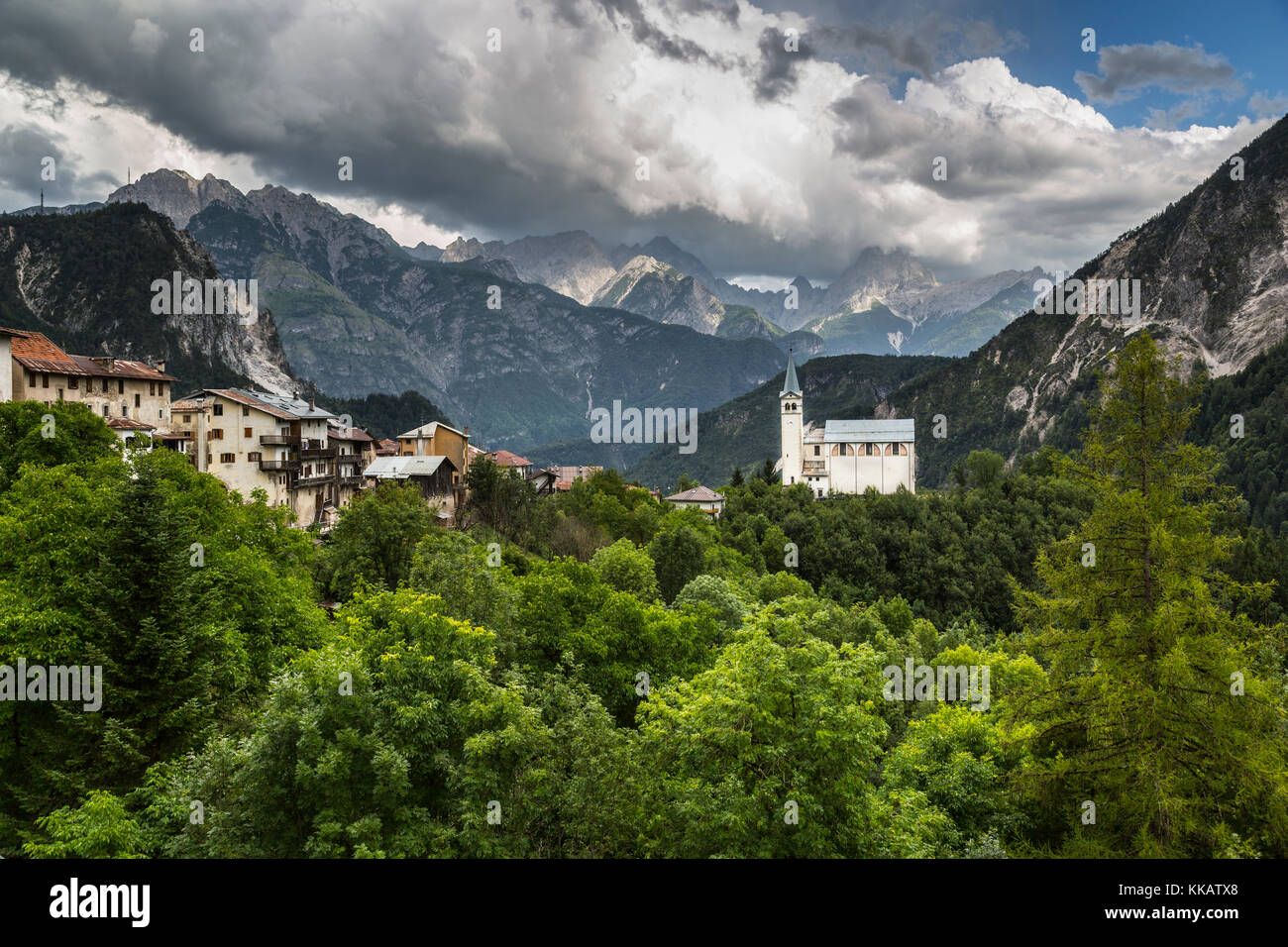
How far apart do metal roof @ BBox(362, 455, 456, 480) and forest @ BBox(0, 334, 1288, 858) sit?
139 ft

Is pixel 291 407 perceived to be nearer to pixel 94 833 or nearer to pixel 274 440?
pixel 274 440

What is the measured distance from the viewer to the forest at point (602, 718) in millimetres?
16078

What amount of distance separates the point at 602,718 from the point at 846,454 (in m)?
135

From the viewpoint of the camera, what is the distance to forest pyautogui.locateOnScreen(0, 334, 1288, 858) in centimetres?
1608

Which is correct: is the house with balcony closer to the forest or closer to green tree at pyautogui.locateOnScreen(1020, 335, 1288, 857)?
the forest

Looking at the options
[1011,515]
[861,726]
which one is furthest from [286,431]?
[1011,515]

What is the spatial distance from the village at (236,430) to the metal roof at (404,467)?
135 mm

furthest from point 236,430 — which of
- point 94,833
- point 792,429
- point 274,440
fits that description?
point 792,429

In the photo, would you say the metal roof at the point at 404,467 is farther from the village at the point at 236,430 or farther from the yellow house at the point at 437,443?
the yellow house at the point at 437,443

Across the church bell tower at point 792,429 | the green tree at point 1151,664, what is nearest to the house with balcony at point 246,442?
the green tree at point 1151,664

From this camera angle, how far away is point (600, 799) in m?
18.8
